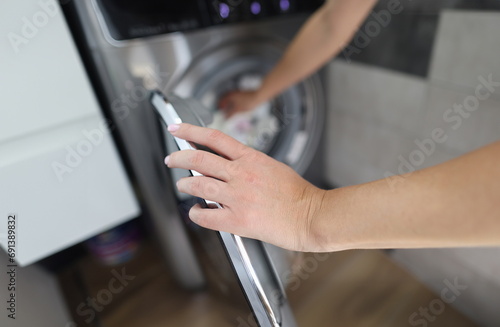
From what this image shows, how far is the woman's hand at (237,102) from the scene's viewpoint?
2.94ft

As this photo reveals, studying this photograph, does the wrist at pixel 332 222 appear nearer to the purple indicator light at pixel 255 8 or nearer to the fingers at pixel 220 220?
the fingers at pixel 220 220

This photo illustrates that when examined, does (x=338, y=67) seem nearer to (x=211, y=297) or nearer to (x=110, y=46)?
(x=110, y=46)

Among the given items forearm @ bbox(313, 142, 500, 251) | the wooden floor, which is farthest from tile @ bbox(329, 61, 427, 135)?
forearm @ bbox(313, 142, 500, 251)

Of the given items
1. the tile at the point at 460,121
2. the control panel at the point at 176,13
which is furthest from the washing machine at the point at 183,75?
the tile at the point at 460,121

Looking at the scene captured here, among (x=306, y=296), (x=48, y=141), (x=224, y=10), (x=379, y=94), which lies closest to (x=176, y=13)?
(x=224, y=10)

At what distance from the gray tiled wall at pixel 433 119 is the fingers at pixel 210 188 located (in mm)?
683

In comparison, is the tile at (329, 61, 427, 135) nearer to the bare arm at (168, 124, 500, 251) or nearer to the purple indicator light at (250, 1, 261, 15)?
the purple indicator light at (250, 1, 261, 15)

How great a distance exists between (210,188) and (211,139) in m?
0.08

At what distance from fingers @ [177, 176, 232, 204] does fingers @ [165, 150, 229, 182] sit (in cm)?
1

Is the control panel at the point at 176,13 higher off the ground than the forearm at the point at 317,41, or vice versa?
the control panel at the point at 176,13

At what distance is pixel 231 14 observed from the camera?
792 millimetres

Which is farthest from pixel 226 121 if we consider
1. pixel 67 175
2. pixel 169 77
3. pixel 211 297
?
pixel 211 297

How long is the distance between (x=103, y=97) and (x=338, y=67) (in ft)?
2.50

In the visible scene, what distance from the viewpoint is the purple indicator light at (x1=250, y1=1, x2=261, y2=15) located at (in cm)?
82
